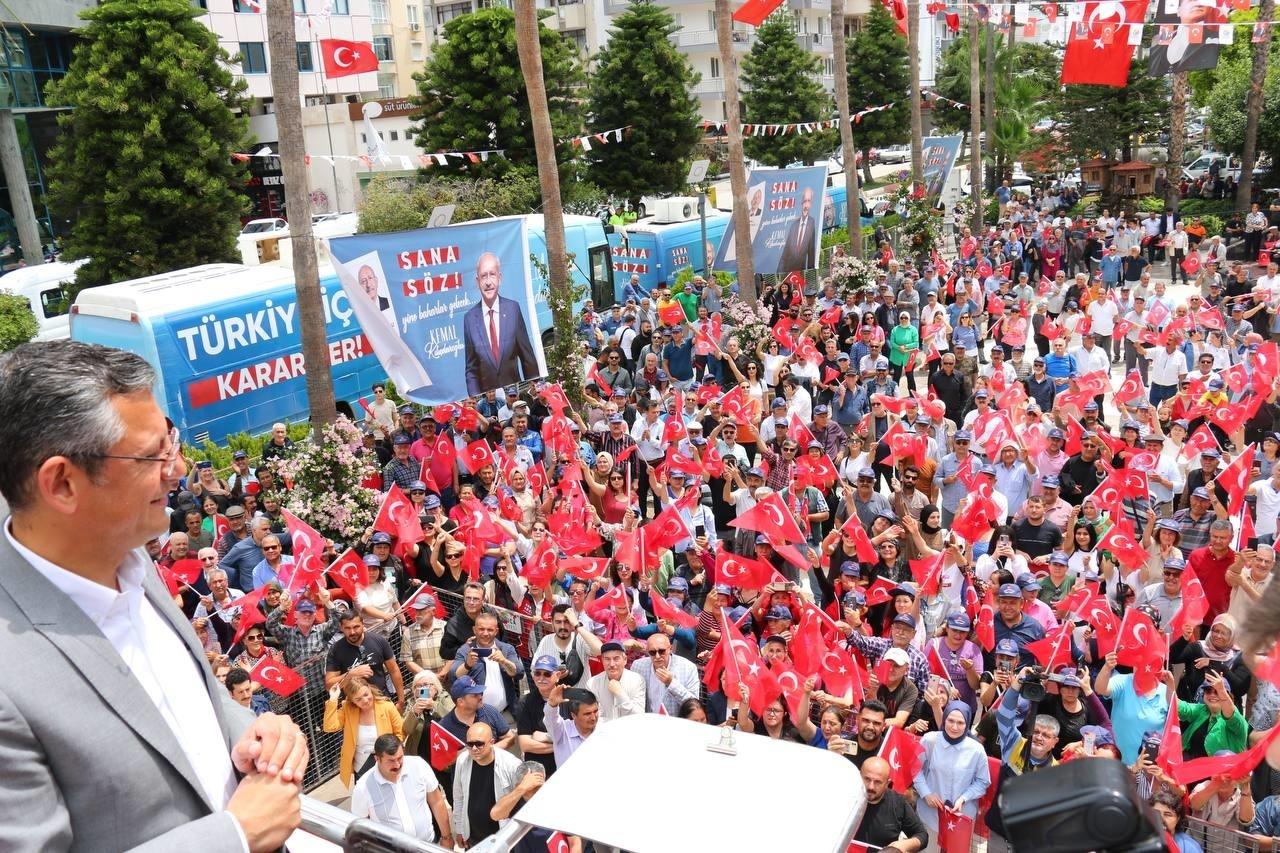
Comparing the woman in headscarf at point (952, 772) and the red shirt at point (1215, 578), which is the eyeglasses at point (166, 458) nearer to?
the woman in headscarf at point (952, 772)

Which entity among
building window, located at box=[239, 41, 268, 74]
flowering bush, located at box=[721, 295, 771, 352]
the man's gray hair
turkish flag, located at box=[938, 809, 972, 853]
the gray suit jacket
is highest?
building window, located at box=[239, 41, 268, 74]

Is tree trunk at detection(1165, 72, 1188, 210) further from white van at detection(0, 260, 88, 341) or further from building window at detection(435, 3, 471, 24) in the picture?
building window at detection(435, 3, 471, 24)

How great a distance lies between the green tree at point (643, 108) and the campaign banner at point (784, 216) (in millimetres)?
17264

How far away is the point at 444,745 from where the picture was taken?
6.77m

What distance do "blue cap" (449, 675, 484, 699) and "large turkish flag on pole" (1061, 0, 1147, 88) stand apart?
70.0 ft

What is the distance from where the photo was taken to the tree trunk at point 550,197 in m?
15.3

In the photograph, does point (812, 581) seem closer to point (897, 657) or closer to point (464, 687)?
point (897, 657)

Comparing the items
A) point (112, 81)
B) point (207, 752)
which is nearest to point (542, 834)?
point (207, 752)

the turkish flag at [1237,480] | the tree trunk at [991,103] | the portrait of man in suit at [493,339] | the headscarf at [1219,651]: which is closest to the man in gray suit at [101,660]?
the headscarf at [1219,651]

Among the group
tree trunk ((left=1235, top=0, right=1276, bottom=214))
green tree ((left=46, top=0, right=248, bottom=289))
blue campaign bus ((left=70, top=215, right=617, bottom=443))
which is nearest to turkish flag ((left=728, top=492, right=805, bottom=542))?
blue campaign bus ((left=70, top=215, right=617, bottom=443))

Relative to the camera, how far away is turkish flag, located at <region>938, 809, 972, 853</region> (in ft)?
20.3

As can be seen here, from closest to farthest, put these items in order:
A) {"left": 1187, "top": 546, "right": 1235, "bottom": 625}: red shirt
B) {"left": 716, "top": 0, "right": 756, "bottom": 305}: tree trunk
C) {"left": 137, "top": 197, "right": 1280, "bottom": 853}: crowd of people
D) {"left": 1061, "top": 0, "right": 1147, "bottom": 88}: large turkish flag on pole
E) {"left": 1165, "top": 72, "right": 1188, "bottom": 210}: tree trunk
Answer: {"left": 137, "top": 197, "right": 1280, "bottom": 853}: crowd of people < {"left": 1187, "top": 546, "right": 1235, "bottom": 625}: red shirt < {"left": 716, "top": 0, "right": 756, "bottom": 305}: tree trunk < {"left": 1061, "top": 0, "right": 1147, "bottom": 88}: large turkish flag on pole < {"left": 1165, "top": 72, "right": 1188, "bottom": 210}: tree trunk

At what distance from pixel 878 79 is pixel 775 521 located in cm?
4659

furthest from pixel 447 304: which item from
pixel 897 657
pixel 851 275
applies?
pixel 851 275
